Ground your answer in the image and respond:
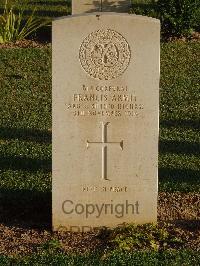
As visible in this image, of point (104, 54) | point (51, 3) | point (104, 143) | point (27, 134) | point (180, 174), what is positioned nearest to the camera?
point (104, 54)

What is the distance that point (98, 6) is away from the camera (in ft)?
37.5

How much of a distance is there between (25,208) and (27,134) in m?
2.21

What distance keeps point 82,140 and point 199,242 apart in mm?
1233

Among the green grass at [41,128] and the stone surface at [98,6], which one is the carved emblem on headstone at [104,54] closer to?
the green grass at [41,128]

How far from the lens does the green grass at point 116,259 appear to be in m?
5.07

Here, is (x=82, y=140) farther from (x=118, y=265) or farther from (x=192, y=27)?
(x=192, y=27)

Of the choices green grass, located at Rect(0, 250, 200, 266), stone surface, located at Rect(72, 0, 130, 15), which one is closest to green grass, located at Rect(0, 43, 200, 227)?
Result: green grass, located at Rect(0, 250, 200, 266)

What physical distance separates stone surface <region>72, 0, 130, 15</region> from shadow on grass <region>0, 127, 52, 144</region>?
3345 millimetres

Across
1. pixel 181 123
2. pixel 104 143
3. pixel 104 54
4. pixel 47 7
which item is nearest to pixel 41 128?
pixel 181 123

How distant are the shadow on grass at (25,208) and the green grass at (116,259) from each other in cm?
60

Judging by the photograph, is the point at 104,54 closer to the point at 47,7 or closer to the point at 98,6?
the point at 98,6

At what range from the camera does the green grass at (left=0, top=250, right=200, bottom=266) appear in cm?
507

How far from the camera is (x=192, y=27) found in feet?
38.8

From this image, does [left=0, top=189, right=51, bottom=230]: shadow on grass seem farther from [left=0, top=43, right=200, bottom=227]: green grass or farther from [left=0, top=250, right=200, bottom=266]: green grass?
[left=0, top=250, right=200, bottom=266]: green grass
